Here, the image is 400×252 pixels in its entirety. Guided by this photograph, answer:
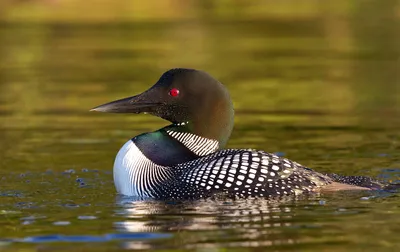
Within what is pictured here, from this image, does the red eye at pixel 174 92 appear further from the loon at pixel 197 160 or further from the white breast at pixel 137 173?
the white breast at pixel 137 173

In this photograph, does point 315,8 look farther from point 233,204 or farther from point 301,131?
point 233,204

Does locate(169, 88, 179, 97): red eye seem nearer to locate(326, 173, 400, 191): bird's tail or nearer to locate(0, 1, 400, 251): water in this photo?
locate(0, 1, 400, 251): water

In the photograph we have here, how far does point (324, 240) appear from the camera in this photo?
5953 millimetres

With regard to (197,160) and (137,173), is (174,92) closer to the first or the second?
(197,160)

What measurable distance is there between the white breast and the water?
0.12 metres

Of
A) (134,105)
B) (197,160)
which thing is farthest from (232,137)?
(197,160)

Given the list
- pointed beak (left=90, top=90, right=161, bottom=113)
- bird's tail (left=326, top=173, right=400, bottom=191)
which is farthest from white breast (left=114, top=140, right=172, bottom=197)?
bird's tail (left=326, top=173, right=400, bottom=191)

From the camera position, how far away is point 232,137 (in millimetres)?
10219

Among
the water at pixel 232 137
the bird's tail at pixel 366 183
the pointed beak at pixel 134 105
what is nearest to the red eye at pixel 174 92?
the pointed beak at pixel 134 105

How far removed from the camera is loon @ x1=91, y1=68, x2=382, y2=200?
23.2 feet

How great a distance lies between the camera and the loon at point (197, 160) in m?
7.09

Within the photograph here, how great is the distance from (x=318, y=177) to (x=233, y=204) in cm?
65

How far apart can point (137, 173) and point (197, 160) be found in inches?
16.4

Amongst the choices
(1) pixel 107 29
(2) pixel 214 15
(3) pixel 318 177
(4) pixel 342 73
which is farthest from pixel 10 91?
(2) pixel 214 15
